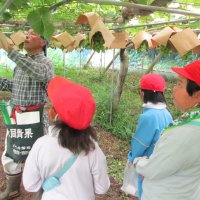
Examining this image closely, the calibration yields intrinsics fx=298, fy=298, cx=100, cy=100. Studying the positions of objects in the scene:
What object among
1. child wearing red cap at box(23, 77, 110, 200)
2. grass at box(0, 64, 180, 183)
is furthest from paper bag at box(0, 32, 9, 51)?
grass at box(0, 64, 180, 183)

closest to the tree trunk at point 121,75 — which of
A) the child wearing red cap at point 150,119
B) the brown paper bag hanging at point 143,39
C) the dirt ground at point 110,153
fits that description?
the dirt ground at point 110,153

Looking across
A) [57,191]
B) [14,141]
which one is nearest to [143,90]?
[57,191]

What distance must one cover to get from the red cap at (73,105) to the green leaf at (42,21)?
33 cm

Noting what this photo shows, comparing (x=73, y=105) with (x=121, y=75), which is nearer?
(x=73, y=105)

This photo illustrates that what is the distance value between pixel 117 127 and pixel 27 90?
12.6 ft

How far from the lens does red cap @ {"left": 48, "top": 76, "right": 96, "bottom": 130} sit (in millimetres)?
1684

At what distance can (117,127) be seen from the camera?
6461 millimetres

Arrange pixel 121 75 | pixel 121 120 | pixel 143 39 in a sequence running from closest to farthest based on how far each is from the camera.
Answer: pixel 143 39 → pixel 121 75 → pixel 121 120

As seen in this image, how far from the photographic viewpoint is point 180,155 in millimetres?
1552

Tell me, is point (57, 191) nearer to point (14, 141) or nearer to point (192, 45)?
point (14, 141)

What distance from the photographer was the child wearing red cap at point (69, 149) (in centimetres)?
171

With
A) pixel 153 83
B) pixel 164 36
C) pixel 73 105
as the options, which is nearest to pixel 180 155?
pixel 73 105

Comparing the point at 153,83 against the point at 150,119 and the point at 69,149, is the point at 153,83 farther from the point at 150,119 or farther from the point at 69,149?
the point at 69,149

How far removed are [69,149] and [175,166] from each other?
0.62 metres
